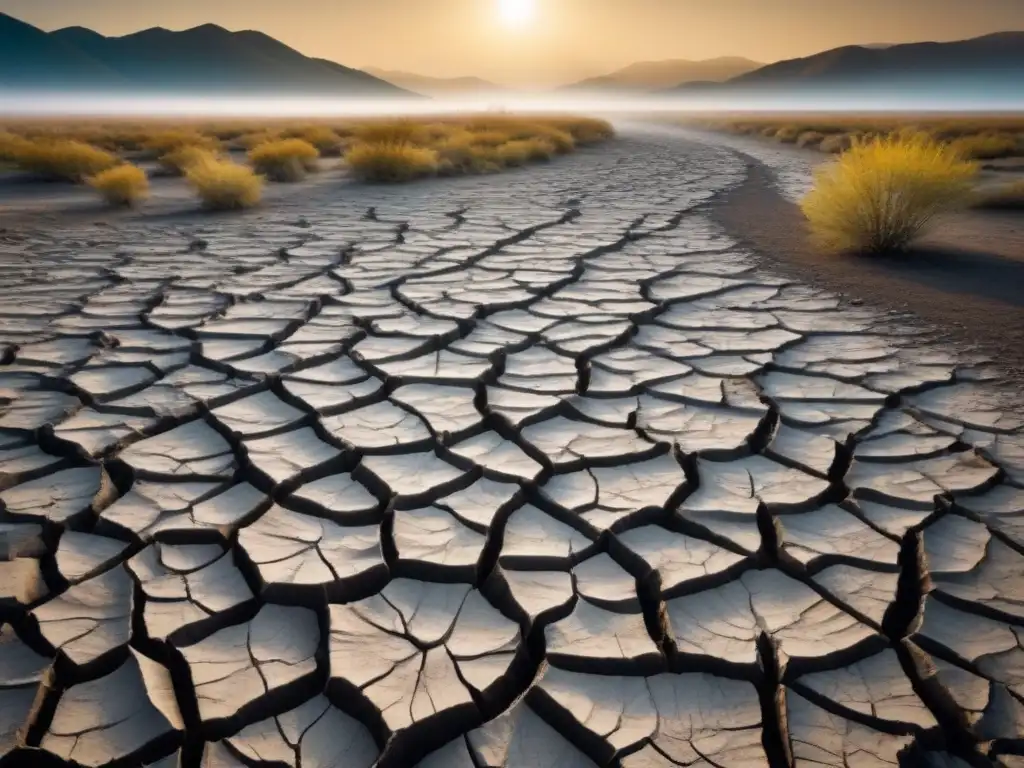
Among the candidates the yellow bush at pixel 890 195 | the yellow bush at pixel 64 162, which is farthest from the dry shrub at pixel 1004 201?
the yellow bush at pixel 64 162

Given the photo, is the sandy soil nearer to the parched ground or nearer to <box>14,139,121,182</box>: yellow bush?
the parched ground

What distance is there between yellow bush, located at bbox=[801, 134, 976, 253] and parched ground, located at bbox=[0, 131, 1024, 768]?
4.83ft

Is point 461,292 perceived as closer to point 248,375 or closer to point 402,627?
point 248,375

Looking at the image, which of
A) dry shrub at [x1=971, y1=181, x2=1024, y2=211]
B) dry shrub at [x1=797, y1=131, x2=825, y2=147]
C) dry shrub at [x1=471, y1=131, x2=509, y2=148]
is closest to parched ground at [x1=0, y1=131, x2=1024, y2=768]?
dry shrub at [x1=971, y1=181, x2=1024, y2=211]

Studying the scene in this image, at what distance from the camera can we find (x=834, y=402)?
2.48 meters

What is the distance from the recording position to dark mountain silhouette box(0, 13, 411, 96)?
122m

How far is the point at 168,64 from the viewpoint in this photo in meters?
127

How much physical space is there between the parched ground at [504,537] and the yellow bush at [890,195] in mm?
1473

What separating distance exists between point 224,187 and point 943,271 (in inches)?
235

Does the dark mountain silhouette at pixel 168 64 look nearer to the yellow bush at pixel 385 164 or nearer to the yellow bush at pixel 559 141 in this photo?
the yellow bush at pixel 559 141

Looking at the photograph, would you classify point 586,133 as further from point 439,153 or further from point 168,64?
point 168,64

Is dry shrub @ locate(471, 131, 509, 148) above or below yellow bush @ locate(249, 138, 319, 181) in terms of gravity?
above

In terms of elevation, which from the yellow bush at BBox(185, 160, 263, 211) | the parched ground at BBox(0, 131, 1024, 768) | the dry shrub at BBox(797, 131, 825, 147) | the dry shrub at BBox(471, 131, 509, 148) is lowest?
the parched ground at BBox(0, 131, 1024, 768)

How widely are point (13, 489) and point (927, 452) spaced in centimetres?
266
